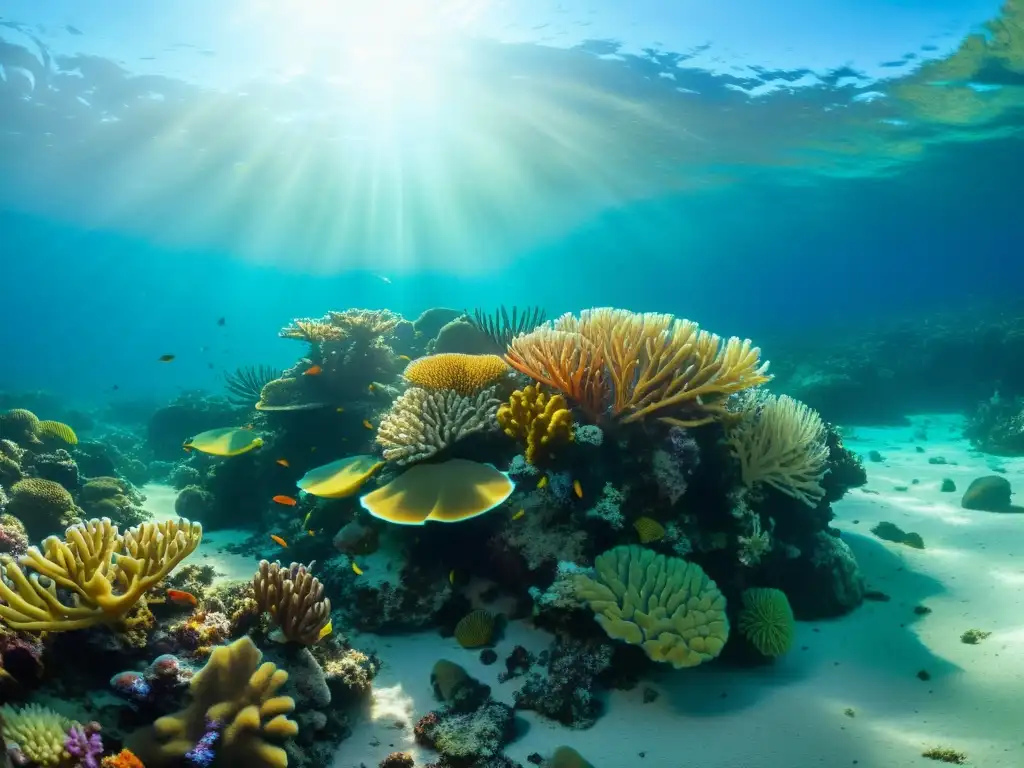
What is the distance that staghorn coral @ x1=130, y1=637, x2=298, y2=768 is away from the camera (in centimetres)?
317

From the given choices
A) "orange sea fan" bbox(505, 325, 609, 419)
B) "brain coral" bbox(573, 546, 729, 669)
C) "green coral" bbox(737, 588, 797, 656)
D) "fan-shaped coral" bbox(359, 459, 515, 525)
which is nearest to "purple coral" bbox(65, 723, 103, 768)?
"fan-shaped coral" bbox(359, 459, 515, 525)

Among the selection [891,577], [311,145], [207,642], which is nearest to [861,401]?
[891,577]

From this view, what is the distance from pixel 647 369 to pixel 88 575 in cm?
465

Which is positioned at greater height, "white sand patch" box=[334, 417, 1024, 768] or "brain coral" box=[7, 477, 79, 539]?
"brain coral" box=[7, 477, 79, 539]

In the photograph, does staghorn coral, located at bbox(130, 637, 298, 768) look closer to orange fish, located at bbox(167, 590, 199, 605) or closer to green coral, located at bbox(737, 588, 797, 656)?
orange fish, located at bbox(167, 590, 199, 605)

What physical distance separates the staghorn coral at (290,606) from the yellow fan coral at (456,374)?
2469 millimetres

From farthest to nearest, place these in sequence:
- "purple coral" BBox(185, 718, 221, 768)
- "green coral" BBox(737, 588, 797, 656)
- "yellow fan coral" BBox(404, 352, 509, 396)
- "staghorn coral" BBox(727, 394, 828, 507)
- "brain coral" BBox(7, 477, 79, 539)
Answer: "brain coral" BBox(7, 477, 79, 539)
"yellow fan coral" BBox(404, 352, 509, 396)
"staghorn coral" BBox(727, 394, 828, 507)
"green coral" BBox(737, 588, 797, 656)
"purple coral" BBox(185, 718, 221, 768)

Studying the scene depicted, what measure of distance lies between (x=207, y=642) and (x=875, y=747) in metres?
4.97

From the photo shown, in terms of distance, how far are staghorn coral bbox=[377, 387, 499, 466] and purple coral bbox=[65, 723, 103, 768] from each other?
9.80ft

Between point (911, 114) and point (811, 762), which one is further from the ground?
point (911, 114)

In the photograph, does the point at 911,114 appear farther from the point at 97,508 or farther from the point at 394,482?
the point at 97,508

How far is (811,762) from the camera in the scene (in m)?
3.87

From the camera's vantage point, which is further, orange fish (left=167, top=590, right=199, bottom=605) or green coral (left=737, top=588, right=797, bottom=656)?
green coral (left=737, top=588, right=797, bottom=656)

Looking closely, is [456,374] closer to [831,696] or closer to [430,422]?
[430,422]
